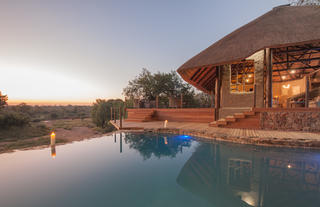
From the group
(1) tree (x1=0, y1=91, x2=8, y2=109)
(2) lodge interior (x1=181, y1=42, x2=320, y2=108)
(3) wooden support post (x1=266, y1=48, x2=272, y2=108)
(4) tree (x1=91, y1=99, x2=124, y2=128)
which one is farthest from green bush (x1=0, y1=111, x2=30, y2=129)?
(3) wooden support post (x1=266, y1=48, x2=272, y2=108)

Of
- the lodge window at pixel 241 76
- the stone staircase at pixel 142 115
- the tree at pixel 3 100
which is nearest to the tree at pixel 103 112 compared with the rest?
the tree at pixel 3 100

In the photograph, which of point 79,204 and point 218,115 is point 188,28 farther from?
point 79,204

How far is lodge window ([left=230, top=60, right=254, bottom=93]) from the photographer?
29.7ft

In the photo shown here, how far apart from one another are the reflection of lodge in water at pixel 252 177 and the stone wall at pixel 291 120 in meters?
2.60

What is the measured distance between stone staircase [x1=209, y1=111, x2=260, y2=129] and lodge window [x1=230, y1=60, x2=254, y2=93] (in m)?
2.44

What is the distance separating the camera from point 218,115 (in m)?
9.41

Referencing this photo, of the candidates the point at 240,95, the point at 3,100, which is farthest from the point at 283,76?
the point at 3,100

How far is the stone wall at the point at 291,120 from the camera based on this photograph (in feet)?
19.9

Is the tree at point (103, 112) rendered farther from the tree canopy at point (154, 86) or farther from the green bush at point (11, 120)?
the green bush at point (11, 120)

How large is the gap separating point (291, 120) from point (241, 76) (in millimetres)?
4103

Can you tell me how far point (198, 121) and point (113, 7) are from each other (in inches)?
650

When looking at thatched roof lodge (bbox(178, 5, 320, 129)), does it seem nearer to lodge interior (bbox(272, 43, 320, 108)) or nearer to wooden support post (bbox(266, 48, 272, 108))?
wooden support post (bbox(266, 48, 272, 108))

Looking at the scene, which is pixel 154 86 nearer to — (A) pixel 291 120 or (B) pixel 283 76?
(B) pixel 283 76

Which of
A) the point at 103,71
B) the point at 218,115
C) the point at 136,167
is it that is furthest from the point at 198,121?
the point at 103,71
